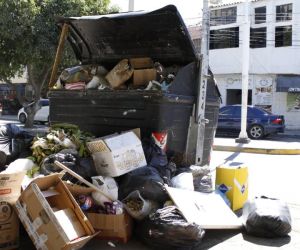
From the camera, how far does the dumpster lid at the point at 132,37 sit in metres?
5.94

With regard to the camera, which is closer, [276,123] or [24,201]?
[24,201]

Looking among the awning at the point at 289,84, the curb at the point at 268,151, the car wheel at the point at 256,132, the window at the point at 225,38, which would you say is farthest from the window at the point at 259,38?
the curb at the point at 268,151

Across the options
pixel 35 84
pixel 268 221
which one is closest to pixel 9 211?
pixel 268 221

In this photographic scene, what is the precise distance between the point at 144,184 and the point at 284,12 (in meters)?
23.2

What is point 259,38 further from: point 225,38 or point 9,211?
point 9,211

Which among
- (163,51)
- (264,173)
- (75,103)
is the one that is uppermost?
(163,51)

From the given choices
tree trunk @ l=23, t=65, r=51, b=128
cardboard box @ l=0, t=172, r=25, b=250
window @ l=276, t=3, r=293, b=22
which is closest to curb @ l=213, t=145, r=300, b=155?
tree trunk @ l=23, t=65, r=51, b=128

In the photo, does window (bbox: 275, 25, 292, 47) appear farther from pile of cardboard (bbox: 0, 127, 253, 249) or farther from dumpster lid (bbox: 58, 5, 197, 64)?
pile of cardboard (bbox: 0, 127, 253, 249)

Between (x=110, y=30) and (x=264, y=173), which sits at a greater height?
(x=110, y=30)

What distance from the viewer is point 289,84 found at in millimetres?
25328

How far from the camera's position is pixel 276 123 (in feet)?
61.0

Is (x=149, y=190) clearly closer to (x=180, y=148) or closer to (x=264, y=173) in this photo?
(x=180, y=148)

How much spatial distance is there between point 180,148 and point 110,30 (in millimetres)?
1966

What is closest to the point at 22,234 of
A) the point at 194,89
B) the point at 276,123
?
the point at 194,89
